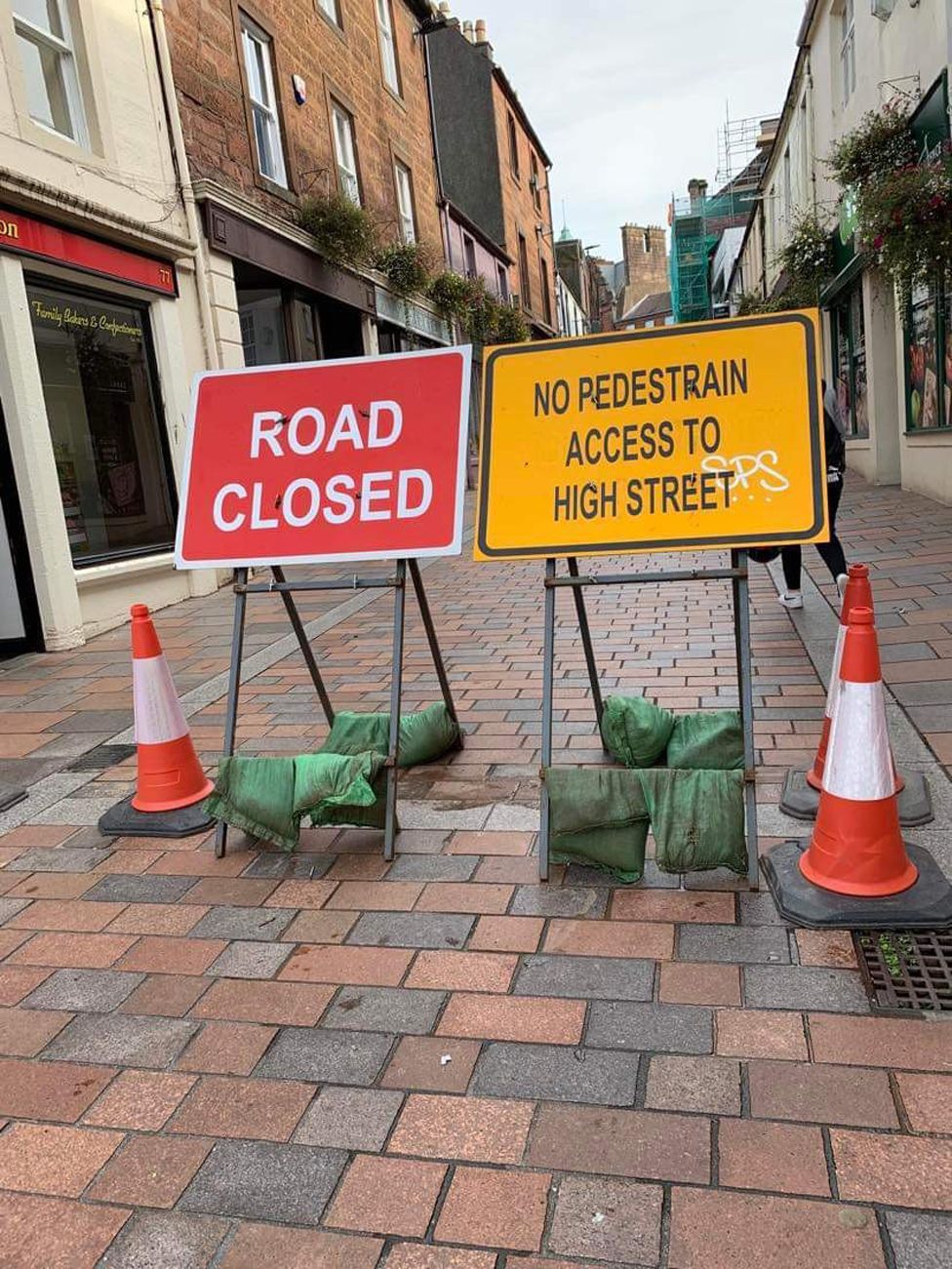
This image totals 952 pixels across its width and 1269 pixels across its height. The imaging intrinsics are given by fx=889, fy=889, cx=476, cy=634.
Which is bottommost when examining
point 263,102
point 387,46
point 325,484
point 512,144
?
point 325,484

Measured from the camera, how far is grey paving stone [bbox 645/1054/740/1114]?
1.85 metres

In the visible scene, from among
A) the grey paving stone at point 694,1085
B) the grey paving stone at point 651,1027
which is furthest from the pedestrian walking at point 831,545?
the grey paving stone at point 694,1085

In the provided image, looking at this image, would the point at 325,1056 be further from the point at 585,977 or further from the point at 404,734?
the point at 404,734

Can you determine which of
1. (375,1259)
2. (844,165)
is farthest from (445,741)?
(844,165)

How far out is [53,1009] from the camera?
238cm

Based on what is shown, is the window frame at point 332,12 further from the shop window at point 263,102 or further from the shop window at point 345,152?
the shop window at point 263,102

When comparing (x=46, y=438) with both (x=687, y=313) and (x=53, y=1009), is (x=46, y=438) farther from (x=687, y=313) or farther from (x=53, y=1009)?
(x=687, y=313)

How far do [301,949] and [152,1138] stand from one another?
2.34 feet

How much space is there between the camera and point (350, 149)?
1368cm

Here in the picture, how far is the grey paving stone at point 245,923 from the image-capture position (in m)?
2.66

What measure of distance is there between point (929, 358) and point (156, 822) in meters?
10.3

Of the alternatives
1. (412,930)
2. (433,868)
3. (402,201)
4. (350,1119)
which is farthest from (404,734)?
(402,201)

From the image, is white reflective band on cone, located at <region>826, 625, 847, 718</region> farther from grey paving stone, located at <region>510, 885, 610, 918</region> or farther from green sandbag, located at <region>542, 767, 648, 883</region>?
grey paving stone, located at <region>510, 885, 610, 918</region>

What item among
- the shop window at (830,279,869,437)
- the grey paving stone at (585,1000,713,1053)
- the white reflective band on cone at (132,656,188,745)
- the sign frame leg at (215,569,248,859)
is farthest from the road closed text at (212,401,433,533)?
the shop window at (830,279,869,437)
